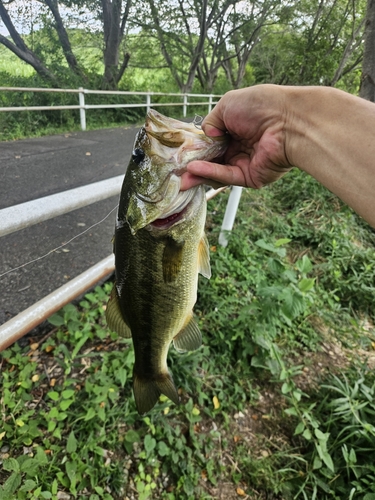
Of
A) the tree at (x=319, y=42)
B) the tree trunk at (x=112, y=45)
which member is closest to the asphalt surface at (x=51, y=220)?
the tree trunk at (x=112, y=45)

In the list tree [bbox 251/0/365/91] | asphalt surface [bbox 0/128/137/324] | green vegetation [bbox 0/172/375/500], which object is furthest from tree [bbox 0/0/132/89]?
green vegetation [bbox 0/172/375/500]

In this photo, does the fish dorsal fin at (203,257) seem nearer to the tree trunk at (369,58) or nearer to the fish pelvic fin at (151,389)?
the fish pelvic fin at (151,389)

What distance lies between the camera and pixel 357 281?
422 cm

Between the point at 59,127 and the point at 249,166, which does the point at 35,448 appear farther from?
the point at 59,127

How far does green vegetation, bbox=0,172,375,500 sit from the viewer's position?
2016 mm

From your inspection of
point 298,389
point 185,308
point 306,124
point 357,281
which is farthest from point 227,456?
point 357,281

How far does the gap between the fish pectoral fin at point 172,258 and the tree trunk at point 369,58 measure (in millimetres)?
5657

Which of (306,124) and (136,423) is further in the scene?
(136,423)

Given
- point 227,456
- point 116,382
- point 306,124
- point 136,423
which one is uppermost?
point 306,124

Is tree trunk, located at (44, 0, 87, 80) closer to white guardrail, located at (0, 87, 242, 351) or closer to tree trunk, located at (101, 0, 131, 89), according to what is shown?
tree trunk, located at (101, 0, 131, 89)

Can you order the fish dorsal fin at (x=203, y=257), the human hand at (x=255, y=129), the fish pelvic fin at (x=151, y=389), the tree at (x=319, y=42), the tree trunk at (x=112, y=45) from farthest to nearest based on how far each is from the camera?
1. the tree at (x=319, y=42)
2. the tree trunk at (x=112, y=45)
3. the fish pelvic fin at (x=151, y=389)
4. the fish dorsal fin at (x=203, y=257)
5. the human hand at (x=255, y=129)

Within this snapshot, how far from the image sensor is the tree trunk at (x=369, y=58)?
5.40 metres

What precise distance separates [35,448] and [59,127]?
926 cm

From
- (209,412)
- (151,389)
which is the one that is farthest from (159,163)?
(209,412)
